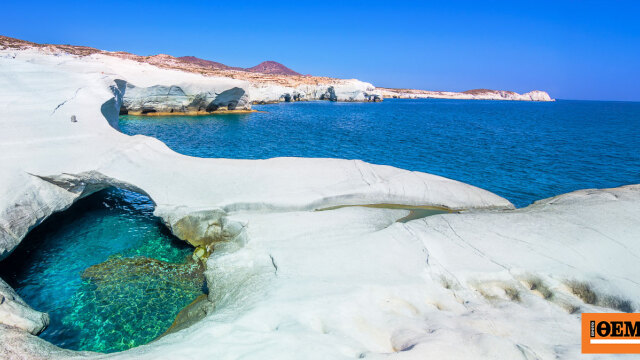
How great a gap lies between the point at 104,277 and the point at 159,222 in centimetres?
331

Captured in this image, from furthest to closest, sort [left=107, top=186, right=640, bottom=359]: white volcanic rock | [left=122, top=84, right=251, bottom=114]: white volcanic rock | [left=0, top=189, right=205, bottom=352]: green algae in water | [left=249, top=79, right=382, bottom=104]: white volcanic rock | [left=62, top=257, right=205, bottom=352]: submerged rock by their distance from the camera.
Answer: [left=249, top=79, right=382, bottom=104]: white volcanic rock → [left=122, top=84, right=251, bottom=114]: white volcanic rock → [left=0, top=189, right=205, bottom=352]: green algae in water → [left=62, top=257, right=205, bottom=352]: submerged rock → [left=107, top=186, right=640, bottom=359]: white volcanic rock

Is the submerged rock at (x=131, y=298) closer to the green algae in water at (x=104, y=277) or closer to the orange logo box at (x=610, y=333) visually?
the green algae in water at (x=104, y=277)

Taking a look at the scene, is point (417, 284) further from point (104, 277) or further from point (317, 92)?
point (317, 92)

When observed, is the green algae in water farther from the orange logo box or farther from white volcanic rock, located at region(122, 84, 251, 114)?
white volcanic rock, located at region(122, 84, 251, 114)

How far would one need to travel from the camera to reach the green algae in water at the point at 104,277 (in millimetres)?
6801

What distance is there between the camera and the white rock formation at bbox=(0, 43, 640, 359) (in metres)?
4.97

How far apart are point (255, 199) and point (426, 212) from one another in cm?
532

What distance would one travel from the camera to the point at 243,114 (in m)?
45.2

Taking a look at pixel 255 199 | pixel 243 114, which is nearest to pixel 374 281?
pixel 255 199

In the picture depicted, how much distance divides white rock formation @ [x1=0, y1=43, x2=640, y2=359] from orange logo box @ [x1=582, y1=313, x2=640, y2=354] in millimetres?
169

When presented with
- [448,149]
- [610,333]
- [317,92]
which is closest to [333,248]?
[610,333]

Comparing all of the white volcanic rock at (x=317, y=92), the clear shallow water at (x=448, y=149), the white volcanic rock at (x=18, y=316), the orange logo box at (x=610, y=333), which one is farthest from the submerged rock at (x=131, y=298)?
the white volcanic rock at (x=317, y=92)

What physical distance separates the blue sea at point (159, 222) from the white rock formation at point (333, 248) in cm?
114

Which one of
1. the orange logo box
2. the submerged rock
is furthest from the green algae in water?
the orange logo box
